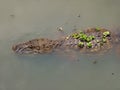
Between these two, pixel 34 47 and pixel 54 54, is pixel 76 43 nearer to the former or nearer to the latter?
pixel 54 54

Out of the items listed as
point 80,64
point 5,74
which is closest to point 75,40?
point 80,64

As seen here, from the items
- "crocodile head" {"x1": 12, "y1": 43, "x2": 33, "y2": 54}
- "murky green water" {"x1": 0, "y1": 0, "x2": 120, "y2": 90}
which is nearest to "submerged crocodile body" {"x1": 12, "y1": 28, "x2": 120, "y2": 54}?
"crocodile head" {"x1": 12, "y1": 43, "x2": 33, "y2": 54}

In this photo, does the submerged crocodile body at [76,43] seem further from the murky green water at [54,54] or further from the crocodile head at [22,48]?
the murky green water at [54,54]

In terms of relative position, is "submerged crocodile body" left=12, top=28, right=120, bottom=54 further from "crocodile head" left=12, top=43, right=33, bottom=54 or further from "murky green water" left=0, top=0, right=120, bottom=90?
"murky green water" left=0, top=0, right=120, bottom=90

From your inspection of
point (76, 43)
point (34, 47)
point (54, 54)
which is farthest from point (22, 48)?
point (76, 43)

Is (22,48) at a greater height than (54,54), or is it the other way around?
(22,48)

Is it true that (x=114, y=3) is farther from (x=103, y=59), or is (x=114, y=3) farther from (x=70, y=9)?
(x=103, y=59)

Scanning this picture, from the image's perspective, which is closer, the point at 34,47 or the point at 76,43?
the point at 34,47
